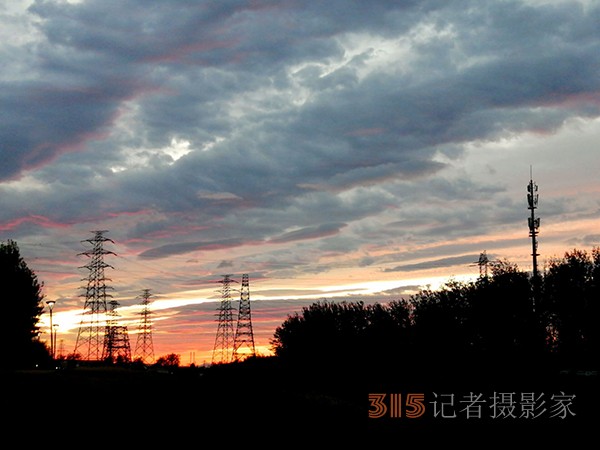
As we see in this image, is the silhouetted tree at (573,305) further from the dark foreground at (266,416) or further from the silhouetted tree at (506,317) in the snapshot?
the dark foreground at (266,416)

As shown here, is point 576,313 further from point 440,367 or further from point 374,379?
point 374,379

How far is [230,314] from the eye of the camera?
130 m

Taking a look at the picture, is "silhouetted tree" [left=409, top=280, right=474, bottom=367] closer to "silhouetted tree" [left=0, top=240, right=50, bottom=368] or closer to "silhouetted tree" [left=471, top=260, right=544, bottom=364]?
"silhouetted tree" [left=471, top=260, right=544, bottom=364]

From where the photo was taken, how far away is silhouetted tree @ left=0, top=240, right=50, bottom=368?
104 meters

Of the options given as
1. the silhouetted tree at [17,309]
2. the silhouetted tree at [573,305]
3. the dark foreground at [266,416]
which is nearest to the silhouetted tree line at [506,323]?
the silhouetted tree at [573,305]

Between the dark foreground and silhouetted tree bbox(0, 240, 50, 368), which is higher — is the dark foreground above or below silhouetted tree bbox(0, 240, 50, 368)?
below

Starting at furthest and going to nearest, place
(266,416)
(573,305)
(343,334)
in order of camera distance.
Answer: (343,334) → (573,305) → (266,416)

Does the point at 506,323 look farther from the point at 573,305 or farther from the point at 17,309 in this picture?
the point at 17,309

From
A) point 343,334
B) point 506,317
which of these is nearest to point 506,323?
point 506,317

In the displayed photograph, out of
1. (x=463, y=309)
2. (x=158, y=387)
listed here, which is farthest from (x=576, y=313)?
(x=158, y=387)

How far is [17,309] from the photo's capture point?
106 meters

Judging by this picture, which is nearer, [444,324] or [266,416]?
[266,416]

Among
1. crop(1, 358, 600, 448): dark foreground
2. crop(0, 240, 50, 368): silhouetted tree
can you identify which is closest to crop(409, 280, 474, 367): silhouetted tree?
crop(1, 358, 600, 448): dark foreground

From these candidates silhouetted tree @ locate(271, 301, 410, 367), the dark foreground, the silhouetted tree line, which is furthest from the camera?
silhouetted tree @ locate(271, 301, 410, 367)
